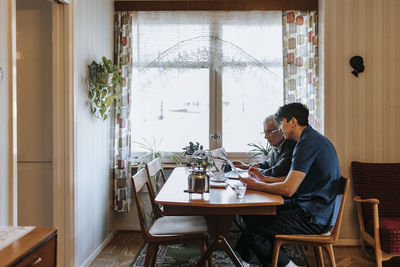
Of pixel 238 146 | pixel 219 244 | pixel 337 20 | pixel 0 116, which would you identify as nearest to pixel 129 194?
pixel 238 146

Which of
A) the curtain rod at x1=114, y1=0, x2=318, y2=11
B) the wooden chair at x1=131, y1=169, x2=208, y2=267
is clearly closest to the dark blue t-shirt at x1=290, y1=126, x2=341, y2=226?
the wooden chair at x1=131, y1=169, x2=208, y2=267

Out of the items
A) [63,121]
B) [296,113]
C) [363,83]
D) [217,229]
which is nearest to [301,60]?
[363,83]

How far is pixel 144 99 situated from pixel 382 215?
2733 mm

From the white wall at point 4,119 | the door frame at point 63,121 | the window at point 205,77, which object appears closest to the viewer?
the white wall at point 4,119

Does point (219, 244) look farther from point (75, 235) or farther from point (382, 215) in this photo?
point (382, 215)

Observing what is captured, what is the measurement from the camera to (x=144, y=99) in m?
3.93

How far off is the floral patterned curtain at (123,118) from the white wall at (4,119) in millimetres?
1885

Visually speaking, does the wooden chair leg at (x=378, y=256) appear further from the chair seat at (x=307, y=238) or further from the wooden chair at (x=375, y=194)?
the chair seat at (x=307, y=238)

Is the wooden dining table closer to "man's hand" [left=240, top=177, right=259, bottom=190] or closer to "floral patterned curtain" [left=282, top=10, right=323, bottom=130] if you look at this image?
"man's hand" [left=240, top=177, right=259, bottom=190]

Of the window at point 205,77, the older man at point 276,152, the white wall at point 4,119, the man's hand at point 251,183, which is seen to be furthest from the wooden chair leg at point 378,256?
the white wall at point 4,119

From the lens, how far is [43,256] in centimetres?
133

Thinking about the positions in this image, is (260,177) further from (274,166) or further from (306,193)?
(306,193)

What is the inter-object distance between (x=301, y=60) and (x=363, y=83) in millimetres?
677

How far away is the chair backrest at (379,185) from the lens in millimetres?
3160
